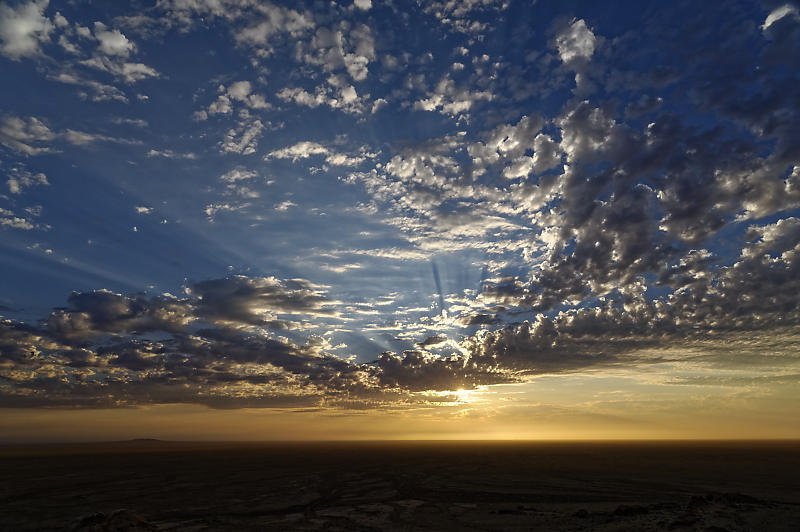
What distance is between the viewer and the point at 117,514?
26.1 metres

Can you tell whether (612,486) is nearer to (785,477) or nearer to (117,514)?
(785,477)

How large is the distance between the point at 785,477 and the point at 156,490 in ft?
257

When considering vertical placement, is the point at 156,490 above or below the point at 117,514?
below

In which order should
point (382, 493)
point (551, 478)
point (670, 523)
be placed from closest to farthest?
1. point (670, 523)
2. point (382, 493)
3. point (551, 478)

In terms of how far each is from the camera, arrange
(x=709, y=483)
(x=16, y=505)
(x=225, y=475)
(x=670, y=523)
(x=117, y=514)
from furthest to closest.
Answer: (x=225, y=475) → (x=709, y=483) → (x=16, y=505) → (x=670, y=523) → (x=117, y=514)

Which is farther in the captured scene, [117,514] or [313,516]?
[313,516]

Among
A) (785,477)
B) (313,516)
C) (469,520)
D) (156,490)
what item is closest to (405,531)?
(469,520)

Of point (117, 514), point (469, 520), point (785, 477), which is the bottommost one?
point (785, 477)

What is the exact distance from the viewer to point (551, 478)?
55.7 metres

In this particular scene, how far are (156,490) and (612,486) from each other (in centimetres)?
5099

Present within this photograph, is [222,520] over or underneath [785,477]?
over

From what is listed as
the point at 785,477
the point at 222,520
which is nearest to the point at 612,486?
the point at 785,477

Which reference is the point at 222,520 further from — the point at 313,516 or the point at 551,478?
the point at 551,478

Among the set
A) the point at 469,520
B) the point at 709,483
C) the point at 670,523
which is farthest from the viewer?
the point at 709,483
